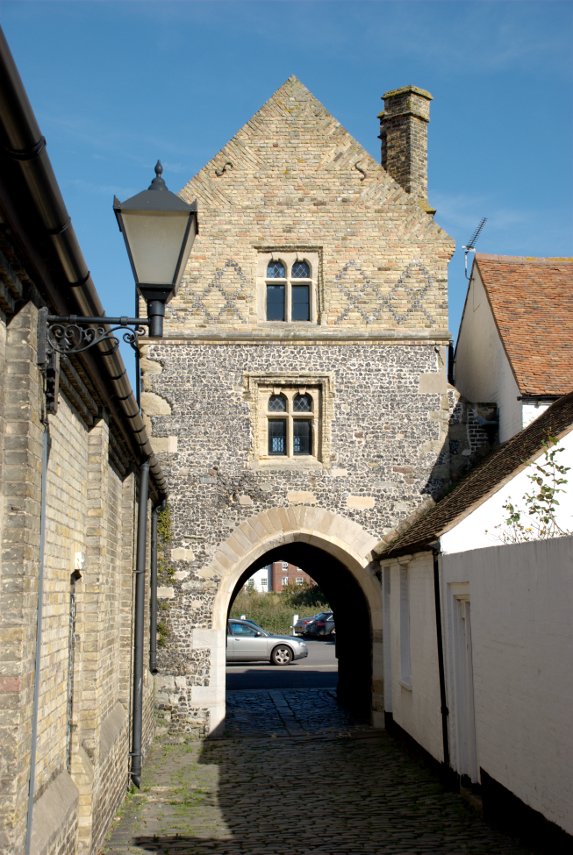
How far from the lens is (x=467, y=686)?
36.3 feet

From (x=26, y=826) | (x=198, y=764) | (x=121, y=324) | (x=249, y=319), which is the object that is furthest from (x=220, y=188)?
(x=26, y=826)

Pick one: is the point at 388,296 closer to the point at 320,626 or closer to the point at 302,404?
the point at 302,404

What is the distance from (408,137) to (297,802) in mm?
12494

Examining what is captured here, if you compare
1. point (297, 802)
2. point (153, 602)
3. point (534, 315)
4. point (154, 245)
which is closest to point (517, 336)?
point (534, 315)

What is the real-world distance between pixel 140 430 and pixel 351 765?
5.77m

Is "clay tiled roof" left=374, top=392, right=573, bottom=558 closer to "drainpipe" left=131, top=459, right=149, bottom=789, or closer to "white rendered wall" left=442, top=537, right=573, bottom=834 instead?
"white rendered wall" left=442, top=537, right=573, bottom=834

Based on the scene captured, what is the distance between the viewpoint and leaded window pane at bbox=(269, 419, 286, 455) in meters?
16.9

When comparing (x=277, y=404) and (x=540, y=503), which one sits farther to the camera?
(x=277, y=404)

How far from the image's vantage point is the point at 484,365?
1806cm

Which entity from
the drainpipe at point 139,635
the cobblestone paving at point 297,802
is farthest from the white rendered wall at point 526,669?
the drainpipe at point 139,635

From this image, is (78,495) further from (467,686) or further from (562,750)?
(467,686)

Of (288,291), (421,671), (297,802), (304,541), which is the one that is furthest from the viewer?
(288,291)

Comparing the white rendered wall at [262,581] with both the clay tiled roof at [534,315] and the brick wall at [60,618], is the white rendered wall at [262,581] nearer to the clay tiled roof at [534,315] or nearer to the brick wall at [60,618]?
the clay tiled roof at [534,315]

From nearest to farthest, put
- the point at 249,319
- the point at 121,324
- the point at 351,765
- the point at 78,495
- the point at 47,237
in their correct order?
the point at 47,237 < the point at 121,324 < the point at 78,495 < the point at 351,765 < the point at 249,319
